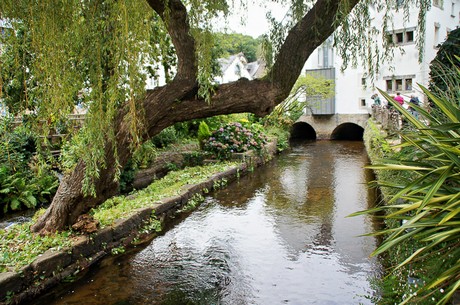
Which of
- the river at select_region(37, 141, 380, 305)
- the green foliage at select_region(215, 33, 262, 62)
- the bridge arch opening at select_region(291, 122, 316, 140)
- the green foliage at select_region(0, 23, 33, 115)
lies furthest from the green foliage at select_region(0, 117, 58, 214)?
the bridge arch opening at select_region(291, 122, 316, 140)

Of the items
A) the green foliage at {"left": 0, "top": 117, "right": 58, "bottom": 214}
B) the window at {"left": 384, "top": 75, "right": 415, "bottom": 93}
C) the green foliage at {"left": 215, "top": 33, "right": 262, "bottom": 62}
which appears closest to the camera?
the green foliage at {"left": 215, "top": 33, "right": 262, "bottom": 62}

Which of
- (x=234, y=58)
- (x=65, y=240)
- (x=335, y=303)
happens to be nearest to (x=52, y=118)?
(x=65, y=240)

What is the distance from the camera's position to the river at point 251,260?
4.66 m

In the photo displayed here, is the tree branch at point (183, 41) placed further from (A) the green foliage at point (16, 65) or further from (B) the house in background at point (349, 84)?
(B) the house in background at point (349, 84)

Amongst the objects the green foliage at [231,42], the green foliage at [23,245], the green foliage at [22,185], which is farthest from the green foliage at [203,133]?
the green foliage at [23,245]

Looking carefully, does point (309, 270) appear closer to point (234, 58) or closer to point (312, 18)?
point (312, 18)

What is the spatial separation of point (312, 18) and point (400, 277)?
271 centimetres

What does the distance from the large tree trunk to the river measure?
52.1 inches

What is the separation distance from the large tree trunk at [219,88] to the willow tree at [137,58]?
0.04 feet

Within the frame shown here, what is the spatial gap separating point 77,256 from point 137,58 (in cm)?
293

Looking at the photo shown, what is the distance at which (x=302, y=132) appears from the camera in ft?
95.1

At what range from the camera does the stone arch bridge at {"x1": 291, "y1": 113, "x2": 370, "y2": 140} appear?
2484 centimetres

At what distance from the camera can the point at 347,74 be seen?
24703mm

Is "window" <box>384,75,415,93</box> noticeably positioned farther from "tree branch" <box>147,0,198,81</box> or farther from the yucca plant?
the yucca plant
